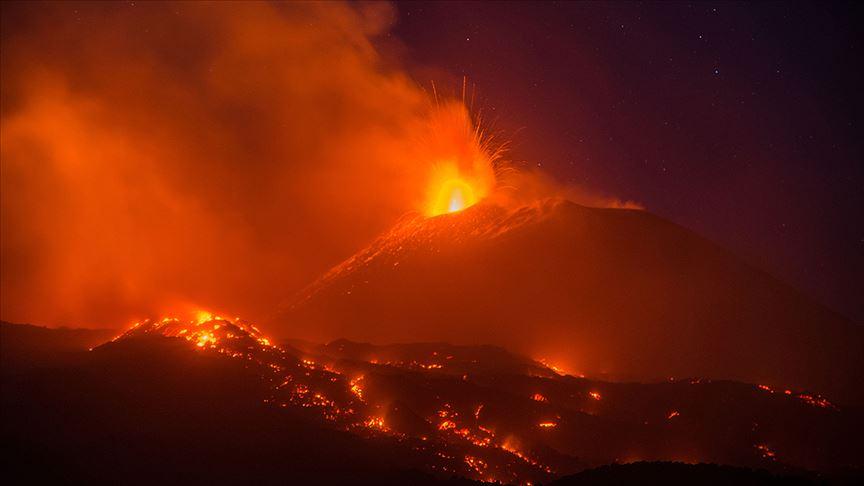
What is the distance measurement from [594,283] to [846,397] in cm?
2627

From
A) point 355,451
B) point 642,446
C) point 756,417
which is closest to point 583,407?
point 642,446

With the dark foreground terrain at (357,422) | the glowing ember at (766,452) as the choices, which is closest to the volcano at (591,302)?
the dark foreground terrain at (357,422)

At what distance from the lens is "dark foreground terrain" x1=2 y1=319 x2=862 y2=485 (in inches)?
1216

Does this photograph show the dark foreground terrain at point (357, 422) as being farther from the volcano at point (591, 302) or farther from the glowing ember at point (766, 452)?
the volcano at point (591, 302)

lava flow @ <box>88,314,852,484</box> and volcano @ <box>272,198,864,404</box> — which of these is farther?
volcano @ <box>272,198,864,404</box>

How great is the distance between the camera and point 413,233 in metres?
93.7

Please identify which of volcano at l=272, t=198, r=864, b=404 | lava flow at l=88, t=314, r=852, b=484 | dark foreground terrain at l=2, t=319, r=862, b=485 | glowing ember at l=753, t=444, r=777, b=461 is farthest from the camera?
volcano at l=272, t=198, r=864, b=404

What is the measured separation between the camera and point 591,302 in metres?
74.9

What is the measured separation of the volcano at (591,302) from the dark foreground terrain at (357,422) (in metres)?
17.6

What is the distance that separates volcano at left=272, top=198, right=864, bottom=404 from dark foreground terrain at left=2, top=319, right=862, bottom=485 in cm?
1761

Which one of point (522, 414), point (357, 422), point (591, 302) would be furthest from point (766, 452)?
point (591, 302)

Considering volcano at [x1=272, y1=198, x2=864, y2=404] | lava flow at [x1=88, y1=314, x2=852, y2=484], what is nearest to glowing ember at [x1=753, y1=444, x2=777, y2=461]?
lava flow at [x1=88, y1=314, x2=852, y2=484]

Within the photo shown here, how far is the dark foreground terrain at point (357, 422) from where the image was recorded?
3089 centimetres

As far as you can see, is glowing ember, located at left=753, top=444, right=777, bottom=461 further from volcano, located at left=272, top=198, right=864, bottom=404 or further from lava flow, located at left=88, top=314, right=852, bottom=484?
volcano, located at left=272, top=198, right=864, bottom=404
